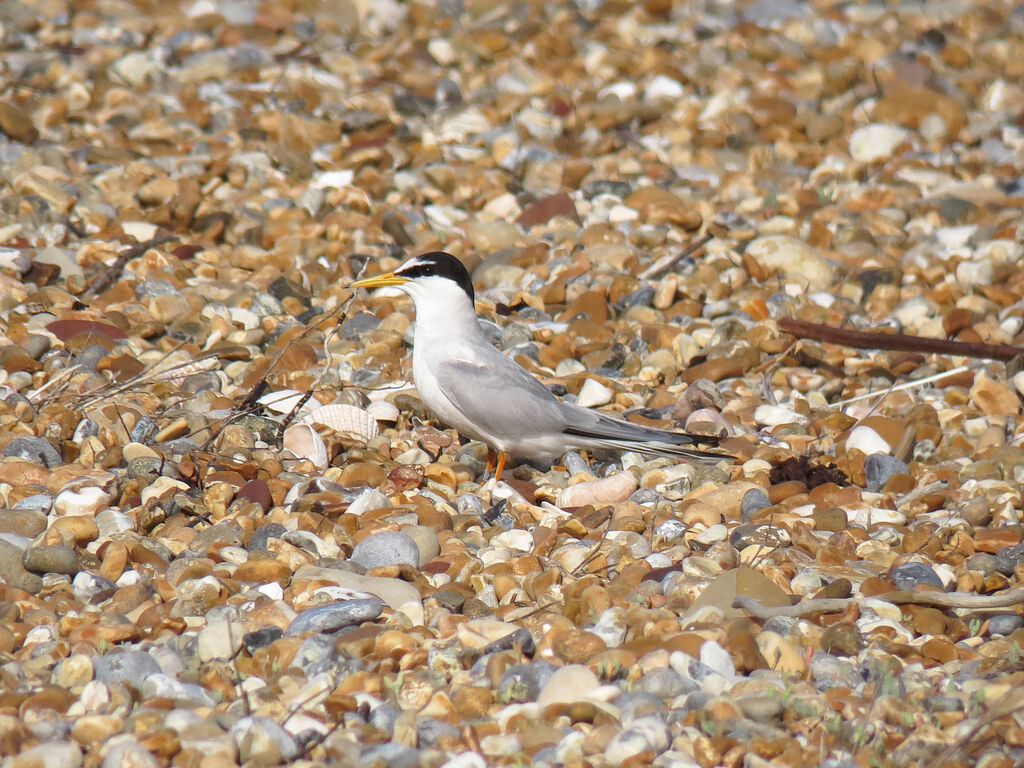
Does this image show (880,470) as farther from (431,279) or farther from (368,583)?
(368,583)

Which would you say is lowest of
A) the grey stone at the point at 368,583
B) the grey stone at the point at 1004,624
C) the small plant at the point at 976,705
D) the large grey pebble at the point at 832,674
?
the grey stone at the point at 1004,624

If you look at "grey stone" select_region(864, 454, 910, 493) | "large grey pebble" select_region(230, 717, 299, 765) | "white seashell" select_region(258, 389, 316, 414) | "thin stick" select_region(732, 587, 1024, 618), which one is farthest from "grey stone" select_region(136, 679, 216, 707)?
"grey stone" select_region(864, 454, 910, 493)

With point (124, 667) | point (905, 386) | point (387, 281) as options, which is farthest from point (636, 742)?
point (905, 386)

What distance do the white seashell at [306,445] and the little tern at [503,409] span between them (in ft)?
1.45

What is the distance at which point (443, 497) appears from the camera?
13.8 feet

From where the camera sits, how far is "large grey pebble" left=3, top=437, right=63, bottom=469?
4.09 m

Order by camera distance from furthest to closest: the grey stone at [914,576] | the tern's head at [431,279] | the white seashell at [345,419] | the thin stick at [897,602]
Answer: the tern's head at [431,279], the white seashell at [345,419], the grey stone at [914,576], the thin stick at [897,602]

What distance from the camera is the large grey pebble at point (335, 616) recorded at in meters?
3.16

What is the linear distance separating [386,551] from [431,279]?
61.2 inches

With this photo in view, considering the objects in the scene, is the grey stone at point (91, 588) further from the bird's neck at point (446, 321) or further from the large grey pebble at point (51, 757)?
the bird's neck at point (446, 321)

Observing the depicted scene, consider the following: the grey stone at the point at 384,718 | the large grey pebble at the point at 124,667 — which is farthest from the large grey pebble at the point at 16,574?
the grey stone at the point at 384,718

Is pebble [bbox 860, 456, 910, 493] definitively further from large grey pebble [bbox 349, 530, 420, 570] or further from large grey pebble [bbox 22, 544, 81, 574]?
large grey pebble [bbox 22, 544, 81, 574]

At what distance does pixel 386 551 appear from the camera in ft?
12.0

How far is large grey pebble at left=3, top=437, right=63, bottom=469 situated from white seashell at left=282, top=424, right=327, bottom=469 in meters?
0.76
